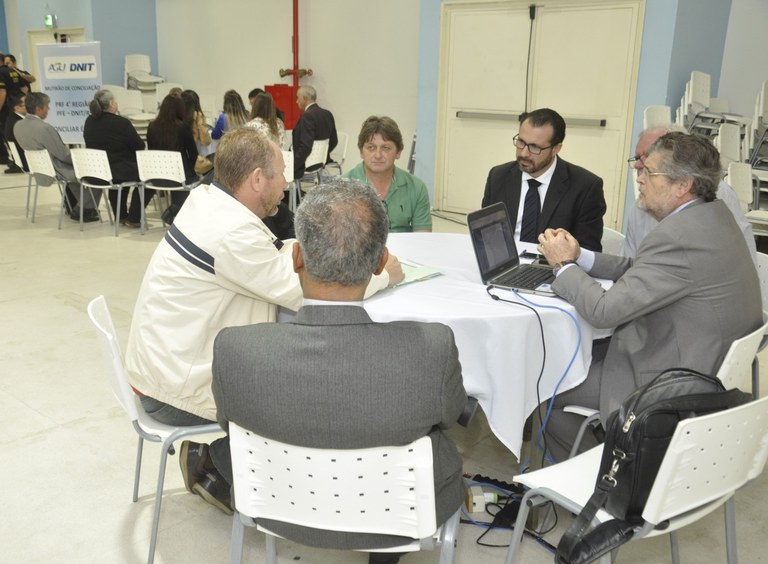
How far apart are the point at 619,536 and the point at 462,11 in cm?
704

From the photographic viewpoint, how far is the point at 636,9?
6.61 metres

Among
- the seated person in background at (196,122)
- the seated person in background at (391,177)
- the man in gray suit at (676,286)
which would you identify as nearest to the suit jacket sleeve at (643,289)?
the man in gray suit at (676,286)

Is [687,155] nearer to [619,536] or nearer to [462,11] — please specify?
[619,536]

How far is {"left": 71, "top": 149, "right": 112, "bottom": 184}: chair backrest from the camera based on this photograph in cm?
677

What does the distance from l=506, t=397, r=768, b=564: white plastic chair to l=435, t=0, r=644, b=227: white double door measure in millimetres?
5742

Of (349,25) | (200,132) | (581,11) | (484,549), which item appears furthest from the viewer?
(349,25)

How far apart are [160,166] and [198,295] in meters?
4.86

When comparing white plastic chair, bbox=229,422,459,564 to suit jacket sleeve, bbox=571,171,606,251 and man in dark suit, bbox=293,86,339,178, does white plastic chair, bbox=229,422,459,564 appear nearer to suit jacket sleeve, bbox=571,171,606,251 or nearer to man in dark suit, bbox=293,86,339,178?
suit jacket sleeve, bbox=571,171,606,251

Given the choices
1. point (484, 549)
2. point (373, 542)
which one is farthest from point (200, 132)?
point (373, 542)

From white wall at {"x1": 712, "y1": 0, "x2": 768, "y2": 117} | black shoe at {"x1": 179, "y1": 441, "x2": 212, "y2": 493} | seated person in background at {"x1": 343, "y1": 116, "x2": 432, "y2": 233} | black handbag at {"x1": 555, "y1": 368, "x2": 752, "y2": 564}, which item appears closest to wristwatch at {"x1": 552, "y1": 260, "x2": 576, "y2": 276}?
black handbag at {"x1": 555, "y1": 368, "x2": 752, "y2": 564}

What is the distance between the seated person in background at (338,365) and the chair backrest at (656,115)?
533cm

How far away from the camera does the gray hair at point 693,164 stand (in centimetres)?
224

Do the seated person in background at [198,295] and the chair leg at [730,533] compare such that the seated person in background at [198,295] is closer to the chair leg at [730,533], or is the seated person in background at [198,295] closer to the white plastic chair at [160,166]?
the chair leg at [730,533]

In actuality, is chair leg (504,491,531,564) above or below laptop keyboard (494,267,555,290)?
below
